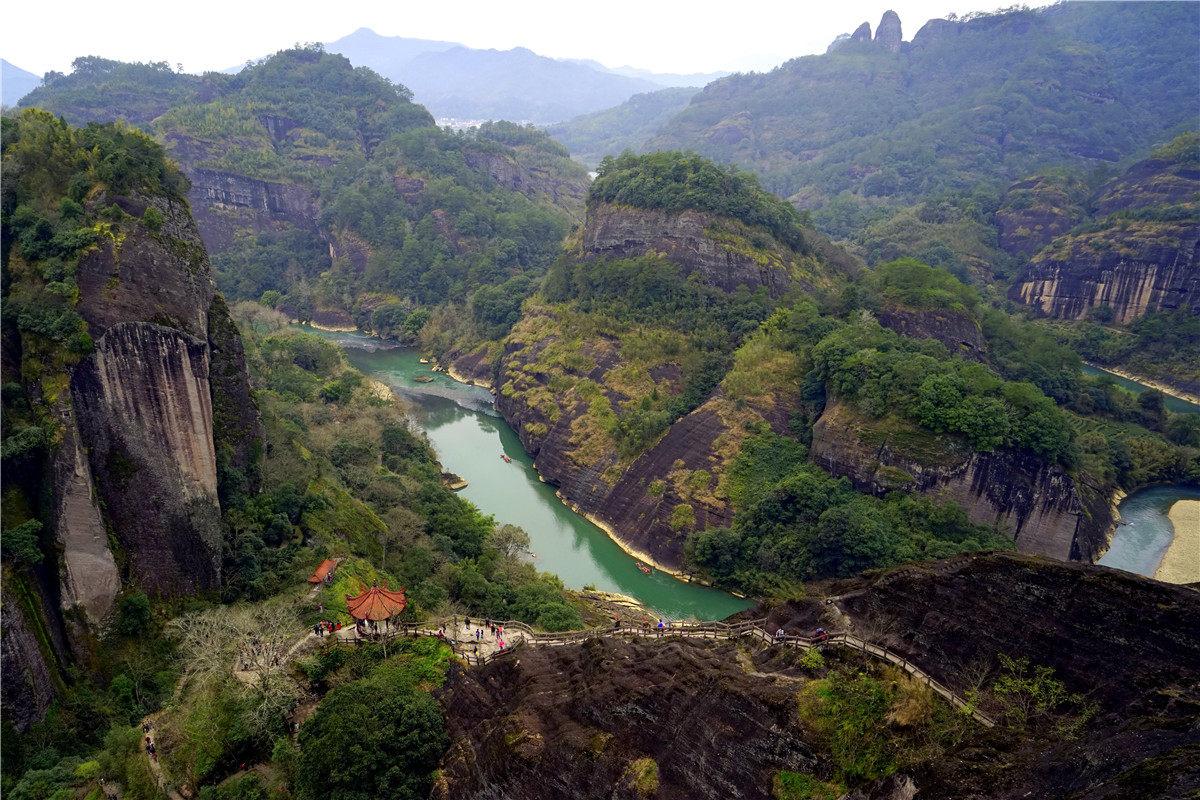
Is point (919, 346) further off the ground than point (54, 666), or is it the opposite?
point (919, 346)

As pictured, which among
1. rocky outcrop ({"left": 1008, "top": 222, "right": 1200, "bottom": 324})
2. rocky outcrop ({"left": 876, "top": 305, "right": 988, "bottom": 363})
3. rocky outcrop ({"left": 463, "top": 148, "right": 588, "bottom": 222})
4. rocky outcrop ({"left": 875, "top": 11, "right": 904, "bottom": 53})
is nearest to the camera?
rocky outcrop ({"left": 876, "top": 305, "right": 988, "bottom": 363})

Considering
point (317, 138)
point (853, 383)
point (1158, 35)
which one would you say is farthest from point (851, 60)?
point (853, 383)

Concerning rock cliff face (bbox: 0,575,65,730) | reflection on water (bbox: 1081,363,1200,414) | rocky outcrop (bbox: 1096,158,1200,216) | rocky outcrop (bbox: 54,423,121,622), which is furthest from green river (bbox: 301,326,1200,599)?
rocky outcrop (bbox: 1096,158,1200,216)

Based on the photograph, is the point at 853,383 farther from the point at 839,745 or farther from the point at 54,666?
the point at 54,666

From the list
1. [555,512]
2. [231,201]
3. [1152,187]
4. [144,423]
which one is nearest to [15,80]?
[231,201]

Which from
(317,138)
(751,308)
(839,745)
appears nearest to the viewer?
(839,745)

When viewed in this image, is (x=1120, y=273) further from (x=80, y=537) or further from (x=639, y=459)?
(x=80, y=537)

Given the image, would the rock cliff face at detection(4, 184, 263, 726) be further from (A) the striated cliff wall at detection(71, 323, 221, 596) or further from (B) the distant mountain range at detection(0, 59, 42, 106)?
(B) the distant mountain range at detection(0, 59, 42, 106)
